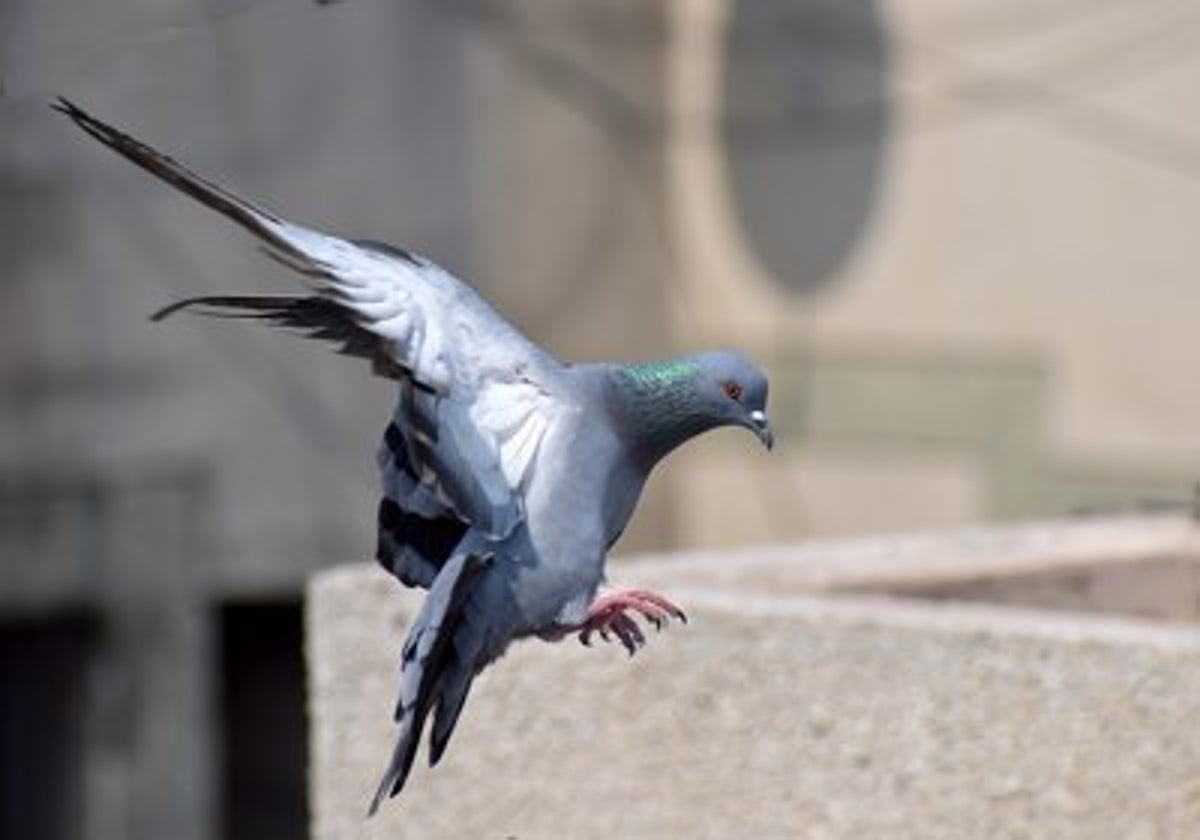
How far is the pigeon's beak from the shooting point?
371 cm

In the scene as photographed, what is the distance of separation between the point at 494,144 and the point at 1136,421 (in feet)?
5.83

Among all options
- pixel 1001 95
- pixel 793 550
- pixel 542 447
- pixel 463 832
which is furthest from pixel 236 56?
pixel 542 447

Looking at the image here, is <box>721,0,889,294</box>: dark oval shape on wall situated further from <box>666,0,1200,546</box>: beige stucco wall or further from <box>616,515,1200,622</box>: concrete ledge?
<box>616,515,1200,622</box>: concrete ledge

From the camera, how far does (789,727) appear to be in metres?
5.05

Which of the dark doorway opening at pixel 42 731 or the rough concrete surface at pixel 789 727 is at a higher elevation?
the rough concrete surface at pixel 789 727

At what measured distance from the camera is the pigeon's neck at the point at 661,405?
12.1 feet

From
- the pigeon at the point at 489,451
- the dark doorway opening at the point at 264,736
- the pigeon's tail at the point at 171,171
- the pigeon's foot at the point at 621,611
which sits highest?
the pigeon's tail at the point at 171,171

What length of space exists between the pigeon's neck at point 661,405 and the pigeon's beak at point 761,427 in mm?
45

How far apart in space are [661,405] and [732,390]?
78mm

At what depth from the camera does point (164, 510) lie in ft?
31.1

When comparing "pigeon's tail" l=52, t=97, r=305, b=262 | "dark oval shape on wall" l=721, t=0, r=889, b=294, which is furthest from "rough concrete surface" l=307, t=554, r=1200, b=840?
"dark oval shape on wall" l=721, t=0, r=889, b=294

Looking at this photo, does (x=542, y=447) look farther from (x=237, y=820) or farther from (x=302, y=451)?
(x=237, y=820)

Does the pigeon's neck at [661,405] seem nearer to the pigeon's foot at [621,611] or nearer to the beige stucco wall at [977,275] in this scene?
the pigeon's foot at [621,611]

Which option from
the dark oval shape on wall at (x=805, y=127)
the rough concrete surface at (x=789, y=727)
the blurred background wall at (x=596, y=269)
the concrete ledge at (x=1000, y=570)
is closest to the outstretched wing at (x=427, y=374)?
the rough concrete surface at (x=789, y=727)
